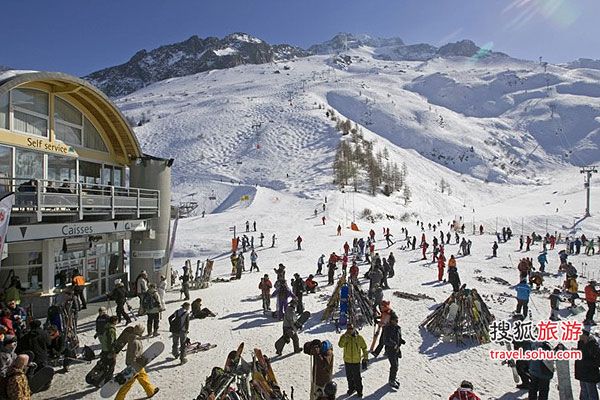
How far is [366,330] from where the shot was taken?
39.8 ft

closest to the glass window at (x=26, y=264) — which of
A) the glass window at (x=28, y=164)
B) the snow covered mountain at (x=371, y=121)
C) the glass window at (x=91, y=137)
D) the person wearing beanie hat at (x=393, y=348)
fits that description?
the glass window at (x=28, y=164)

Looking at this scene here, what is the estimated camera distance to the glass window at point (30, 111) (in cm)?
1198

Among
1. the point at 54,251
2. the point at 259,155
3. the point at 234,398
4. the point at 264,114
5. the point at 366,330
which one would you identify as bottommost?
the point at 366,330

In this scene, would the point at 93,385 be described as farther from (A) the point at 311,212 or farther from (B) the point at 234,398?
(A) the point at 311,212

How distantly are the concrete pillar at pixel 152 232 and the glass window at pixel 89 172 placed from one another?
1.55m

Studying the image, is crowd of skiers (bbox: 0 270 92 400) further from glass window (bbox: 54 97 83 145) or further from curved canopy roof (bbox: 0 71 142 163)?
curved canopy roof (bbox: 0 71 142 163)

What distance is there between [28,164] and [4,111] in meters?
1.71

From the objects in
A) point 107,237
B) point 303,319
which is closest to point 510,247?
point 303,319

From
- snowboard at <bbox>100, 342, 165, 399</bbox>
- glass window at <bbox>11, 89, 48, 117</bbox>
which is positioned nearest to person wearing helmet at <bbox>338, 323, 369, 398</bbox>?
snowboard at <bbox>100, 342, 165, 399</bbox>

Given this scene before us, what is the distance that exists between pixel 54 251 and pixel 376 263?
38.7 feet

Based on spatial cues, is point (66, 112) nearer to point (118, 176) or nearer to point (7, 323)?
point (118, 176)

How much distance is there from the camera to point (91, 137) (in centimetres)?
1553

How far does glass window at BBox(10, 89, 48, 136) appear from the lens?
12.0m

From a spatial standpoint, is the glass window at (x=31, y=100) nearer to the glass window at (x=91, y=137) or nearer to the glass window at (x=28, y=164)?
the glass window at (x=28, y=164)
